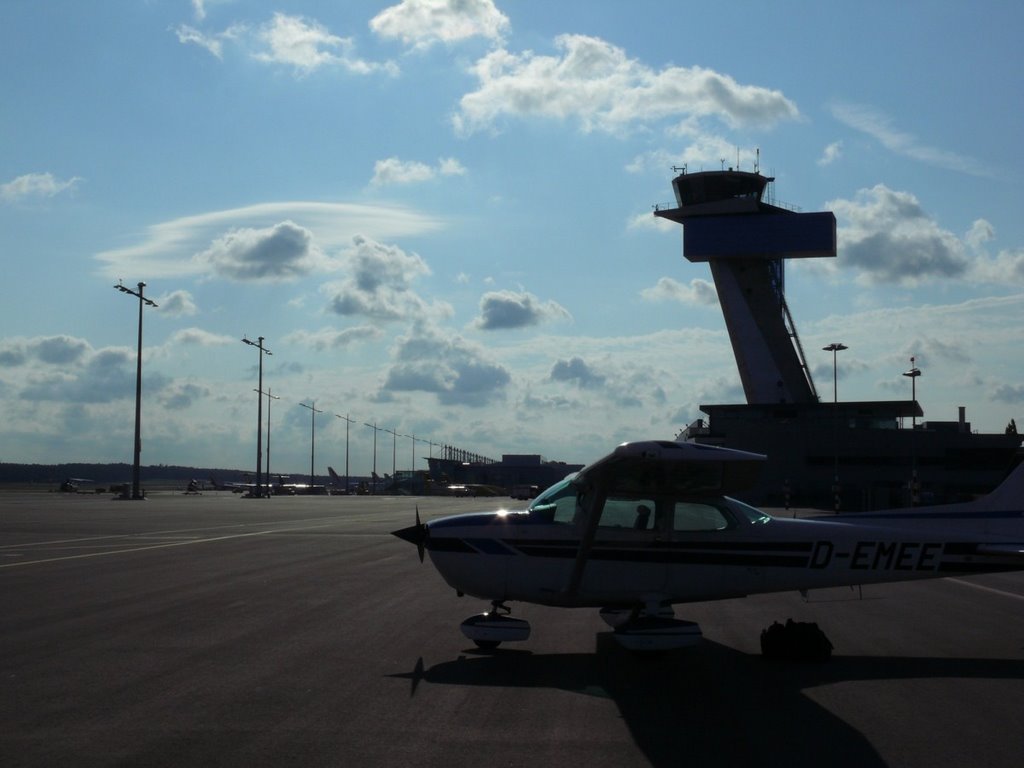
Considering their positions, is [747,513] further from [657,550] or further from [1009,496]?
[1009,496]

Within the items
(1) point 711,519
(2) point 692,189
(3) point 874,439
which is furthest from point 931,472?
(1) point 711,519

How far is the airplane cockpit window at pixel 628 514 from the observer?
11984mm

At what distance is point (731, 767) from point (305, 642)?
637 centimetres

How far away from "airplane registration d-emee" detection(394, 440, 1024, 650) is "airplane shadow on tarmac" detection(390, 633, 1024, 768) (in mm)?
698

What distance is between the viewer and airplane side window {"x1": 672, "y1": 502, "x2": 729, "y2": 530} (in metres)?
12.1

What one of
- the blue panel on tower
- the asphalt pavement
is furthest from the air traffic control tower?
the asphalt pavement

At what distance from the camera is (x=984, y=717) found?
8.48 m

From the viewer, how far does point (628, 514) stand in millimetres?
12062

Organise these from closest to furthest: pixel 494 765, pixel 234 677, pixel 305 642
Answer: pixel 494 765 < pixel 234 677 < pixel 305 642

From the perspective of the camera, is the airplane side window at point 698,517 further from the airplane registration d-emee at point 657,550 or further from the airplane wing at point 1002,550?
the airplane wing at point 1002,550

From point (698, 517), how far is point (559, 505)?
162 centimetres

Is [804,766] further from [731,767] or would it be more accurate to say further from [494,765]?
[494,765]

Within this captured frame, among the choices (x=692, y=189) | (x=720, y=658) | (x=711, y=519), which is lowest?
(x=720, y=658)

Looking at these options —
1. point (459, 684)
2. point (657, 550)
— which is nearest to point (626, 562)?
point (657, 550)
